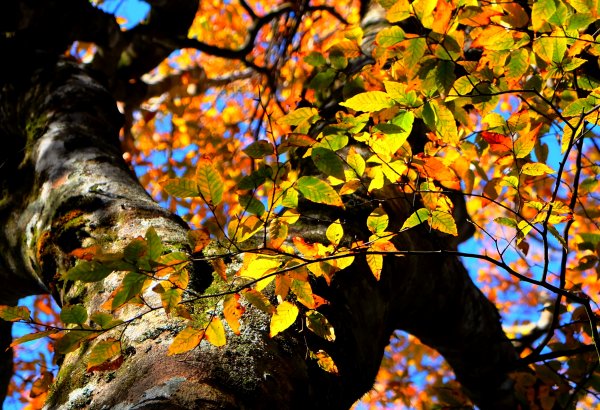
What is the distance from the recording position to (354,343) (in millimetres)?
1487

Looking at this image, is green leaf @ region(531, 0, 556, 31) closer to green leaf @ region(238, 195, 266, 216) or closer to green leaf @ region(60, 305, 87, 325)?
green leaf @ region(238, 195, 266, 216)

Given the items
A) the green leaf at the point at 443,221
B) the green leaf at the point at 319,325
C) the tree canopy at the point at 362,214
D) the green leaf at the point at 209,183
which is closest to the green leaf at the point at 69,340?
the tree canopy at the point at 362,214

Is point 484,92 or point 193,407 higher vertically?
point 484,92

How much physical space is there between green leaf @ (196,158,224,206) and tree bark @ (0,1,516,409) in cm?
38

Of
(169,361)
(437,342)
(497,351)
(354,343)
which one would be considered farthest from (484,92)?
(497,351)

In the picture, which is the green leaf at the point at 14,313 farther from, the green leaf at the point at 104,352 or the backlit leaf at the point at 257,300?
the backlit leaf at the point at 257,300

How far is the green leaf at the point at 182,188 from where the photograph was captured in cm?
107

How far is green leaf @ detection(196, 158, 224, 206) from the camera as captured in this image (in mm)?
1063

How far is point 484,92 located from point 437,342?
187 centimetres

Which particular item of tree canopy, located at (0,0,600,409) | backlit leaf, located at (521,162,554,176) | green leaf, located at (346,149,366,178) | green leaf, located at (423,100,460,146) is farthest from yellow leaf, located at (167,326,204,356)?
backlit leaf, located at (521,162,554,176)

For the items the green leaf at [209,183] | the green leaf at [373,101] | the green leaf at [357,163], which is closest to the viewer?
the green leaf at [209,183]

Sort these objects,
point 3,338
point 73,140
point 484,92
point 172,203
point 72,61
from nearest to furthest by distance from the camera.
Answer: point 484,92 < point 73,140 < point 3,338 < point 72,61 < point 172,203

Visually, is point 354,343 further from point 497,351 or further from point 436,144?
point 497,351

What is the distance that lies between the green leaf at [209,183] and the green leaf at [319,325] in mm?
422
